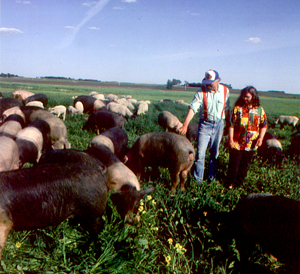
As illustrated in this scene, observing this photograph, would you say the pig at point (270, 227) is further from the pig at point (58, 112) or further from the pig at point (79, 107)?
the pig at point (79, 107)

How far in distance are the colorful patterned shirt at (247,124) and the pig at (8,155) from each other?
4.87 m

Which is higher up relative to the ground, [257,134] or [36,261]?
[257,134]

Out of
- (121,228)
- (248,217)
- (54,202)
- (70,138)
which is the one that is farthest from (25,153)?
(248,217)

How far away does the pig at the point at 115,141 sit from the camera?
6.78m

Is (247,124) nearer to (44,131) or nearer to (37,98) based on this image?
(44,131)

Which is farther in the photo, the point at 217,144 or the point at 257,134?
the point at 217,144

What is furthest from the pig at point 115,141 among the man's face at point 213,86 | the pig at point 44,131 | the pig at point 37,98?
the pig at point 37,98

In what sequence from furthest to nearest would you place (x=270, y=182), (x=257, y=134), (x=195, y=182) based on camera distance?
1. (x=270, y=182)
2. (x=195, y=182)
3. (x=257, y=134)

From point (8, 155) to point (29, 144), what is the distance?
45.7 inches

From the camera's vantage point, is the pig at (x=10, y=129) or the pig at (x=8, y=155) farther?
the pig at (x=10, y=129)

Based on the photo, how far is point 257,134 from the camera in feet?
16.0

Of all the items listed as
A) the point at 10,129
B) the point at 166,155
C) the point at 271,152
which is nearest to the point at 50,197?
the point at 166,155

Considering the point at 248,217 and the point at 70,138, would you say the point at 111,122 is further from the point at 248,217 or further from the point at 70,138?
the point at 248,217

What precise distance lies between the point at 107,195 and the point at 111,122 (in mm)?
6632
